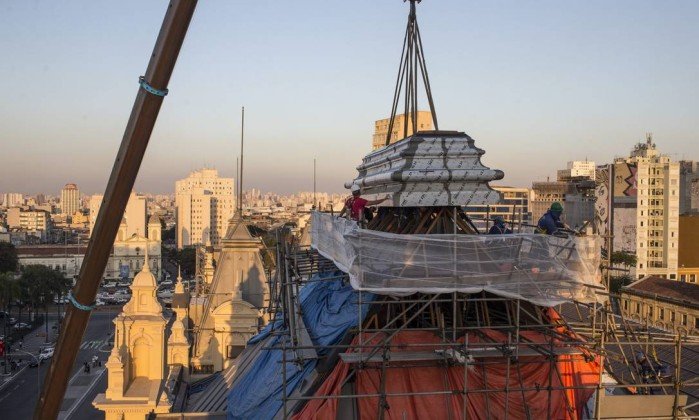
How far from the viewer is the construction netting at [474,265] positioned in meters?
8.07

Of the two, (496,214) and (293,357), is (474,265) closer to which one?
(293,357)

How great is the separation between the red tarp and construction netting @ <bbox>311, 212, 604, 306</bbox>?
652mm

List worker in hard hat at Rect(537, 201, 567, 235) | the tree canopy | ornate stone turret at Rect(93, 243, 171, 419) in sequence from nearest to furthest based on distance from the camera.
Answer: worker in hard hat at Rect(537, 201, 567, 235) → ornate stone turret at Rect(93, 243, 171, 419) → the tree canopy

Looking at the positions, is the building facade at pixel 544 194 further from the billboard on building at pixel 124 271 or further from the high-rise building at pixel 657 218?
the billboard on building at pixel 124 271

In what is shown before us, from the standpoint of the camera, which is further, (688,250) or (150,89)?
(688,250)

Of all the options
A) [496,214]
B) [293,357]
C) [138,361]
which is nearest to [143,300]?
[138,361]

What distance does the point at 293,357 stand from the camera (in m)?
9.91

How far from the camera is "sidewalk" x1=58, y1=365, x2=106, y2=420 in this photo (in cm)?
3828

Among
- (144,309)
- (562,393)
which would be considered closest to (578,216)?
(144,309)

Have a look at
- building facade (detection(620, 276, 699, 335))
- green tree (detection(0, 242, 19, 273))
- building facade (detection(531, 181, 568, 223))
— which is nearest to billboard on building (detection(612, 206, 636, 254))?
building facade (detection(620, 276, 699, 335))

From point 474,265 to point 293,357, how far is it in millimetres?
3077

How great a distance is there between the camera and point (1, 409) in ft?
128

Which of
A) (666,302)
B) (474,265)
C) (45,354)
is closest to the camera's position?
(474,265)

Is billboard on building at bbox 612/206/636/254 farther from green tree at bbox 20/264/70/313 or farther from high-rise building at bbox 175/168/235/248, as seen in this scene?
high-rise building at bbox 175/168/235/248
